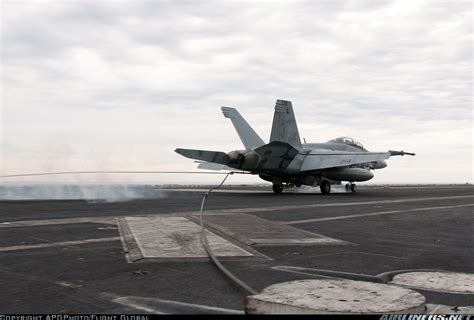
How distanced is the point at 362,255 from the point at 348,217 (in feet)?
31.7

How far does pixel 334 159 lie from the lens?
3897 centimetres

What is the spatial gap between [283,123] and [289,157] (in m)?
2.78

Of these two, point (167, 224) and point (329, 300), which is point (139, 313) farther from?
point (167, 224)

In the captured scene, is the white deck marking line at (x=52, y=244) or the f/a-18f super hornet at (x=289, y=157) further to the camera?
the f/a-18f super hornet at (x=289, y=157)

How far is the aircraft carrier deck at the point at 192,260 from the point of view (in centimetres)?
629

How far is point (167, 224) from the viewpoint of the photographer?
601 inches

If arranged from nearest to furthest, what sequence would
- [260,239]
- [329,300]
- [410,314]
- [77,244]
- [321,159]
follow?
[410,314]
[329,300]
[77,244]
[260,239]
[321,159]

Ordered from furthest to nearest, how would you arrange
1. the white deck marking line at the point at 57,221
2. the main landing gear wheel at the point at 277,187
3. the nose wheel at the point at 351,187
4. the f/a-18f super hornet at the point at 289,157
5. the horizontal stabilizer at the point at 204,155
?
the nose wheel at the point at 351,187
the main landing gear wheel at the point at 277,187
the f/a-18f super hornet at the point at 289,157
the horizontal stabilizer at the point at 204,155
the white deck marking line at the point at 57,221

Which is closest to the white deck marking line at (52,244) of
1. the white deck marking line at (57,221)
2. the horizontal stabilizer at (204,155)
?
the white deck marking line at (57,221)

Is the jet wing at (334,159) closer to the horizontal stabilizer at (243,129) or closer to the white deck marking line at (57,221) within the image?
the horizontal stabilizer at (243,129)

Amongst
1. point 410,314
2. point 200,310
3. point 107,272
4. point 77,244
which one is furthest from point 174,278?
point 77,244

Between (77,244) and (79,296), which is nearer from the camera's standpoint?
(79,296)

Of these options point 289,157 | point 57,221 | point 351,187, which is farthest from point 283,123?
point 57,221

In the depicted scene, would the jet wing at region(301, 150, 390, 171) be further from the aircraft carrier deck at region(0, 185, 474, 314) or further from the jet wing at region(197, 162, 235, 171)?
the aircraft carrier deck at region(0, 185, 474, 314)
